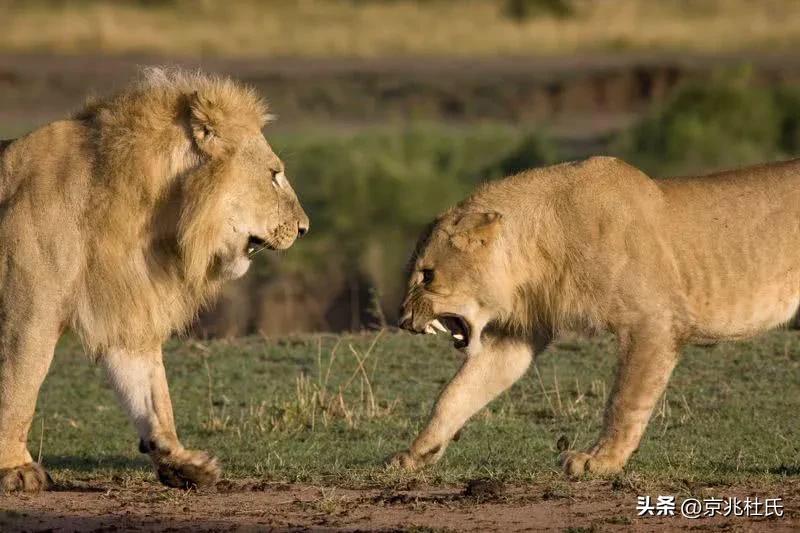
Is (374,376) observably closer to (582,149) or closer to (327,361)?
(327,361)

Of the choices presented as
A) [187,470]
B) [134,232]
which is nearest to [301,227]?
[134,232]

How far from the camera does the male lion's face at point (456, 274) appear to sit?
21.9ft

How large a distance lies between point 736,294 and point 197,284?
205cm

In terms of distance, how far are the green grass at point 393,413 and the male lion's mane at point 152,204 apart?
0.75m

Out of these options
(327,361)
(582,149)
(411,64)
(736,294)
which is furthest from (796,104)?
(736,294)

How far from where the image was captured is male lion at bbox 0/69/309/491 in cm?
632

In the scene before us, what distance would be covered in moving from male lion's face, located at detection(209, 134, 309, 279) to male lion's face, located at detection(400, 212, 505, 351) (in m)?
0.52

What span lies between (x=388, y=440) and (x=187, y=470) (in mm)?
1642

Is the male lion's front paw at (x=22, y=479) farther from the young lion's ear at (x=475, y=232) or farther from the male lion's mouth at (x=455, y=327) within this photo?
the young lion's ear at (x=475, y=232)

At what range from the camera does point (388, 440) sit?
26.0 feet

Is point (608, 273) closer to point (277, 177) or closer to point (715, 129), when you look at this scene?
point (277, 177)

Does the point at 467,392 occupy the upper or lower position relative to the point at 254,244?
lower

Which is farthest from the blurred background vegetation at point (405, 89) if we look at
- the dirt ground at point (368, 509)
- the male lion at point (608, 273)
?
the dirt ground at point (368, 509)

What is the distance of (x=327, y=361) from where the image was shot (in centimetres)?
955
